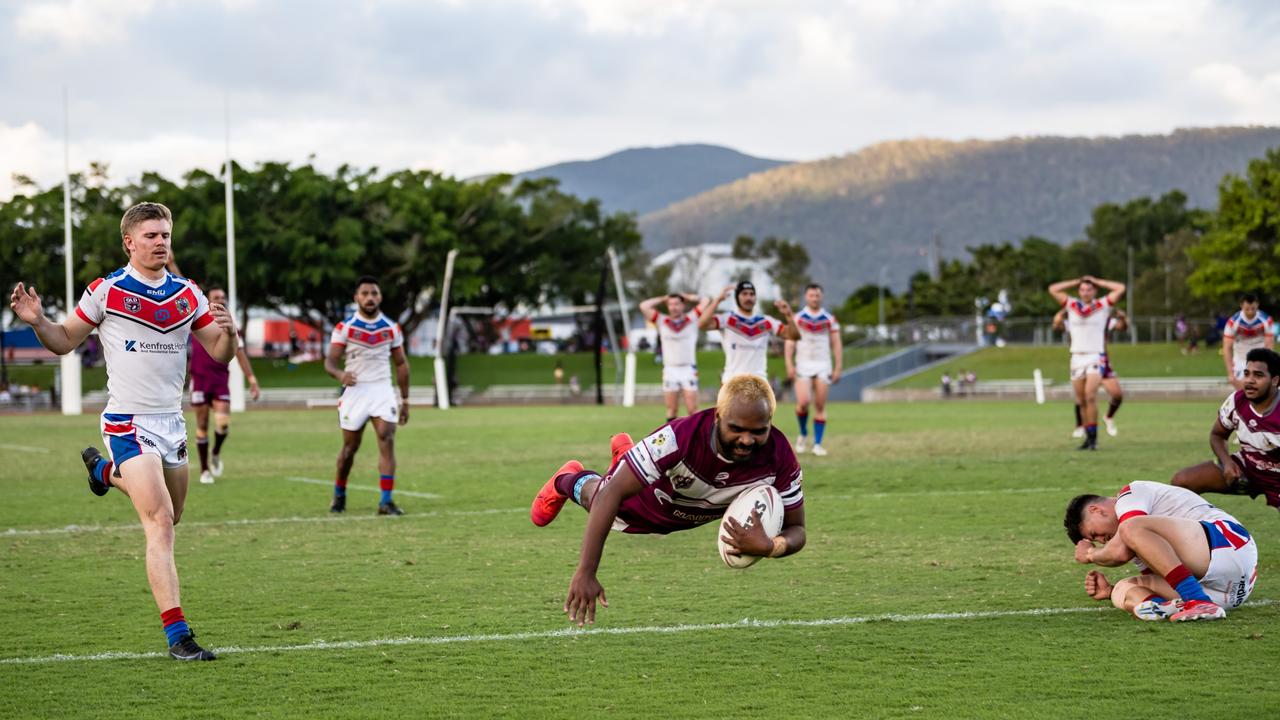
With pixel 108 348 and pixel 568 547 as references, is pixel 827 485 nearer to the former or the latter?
pixel 568 547

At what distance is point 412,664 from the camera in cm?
709

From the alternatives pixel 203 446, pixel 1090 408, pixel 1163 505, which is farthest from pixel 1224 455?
pixel 203 446

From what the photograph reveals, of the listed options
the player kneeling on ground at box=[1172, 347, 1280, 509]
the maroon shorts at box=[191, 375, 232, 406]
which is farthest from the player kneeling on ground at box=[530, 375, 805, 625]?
the maroon shorts at box=[191, 375, 232, 406]

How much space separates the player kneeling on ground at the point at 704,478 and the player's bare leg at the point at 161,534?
2364 mm

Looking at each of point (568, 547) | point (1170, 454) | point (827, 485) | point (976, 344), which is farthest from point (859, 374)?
point (568, 547)

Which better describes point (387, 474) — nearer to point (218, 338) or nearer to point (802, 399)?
point (218, 338)

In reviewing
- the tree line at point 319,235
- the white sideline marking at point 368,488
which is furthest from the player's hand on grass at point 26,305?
the tree line at point 319,235

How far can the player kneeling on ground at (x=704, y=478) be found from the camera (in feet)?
19.9

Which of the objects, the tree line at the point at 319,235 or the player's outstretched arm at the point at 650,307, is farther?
the tree line at the point at 319,235

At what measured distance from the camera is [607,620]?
827cm

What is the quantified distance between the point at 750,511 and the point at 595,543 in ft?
2.39

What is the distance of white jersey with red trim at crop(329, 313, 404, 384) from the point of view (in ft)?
47.0

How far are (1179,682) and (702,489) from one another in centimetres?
248

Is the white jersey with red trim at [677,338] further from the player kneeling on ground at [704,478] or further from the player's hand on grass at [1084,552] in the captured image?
the player kneeling on ground at [704,478]
